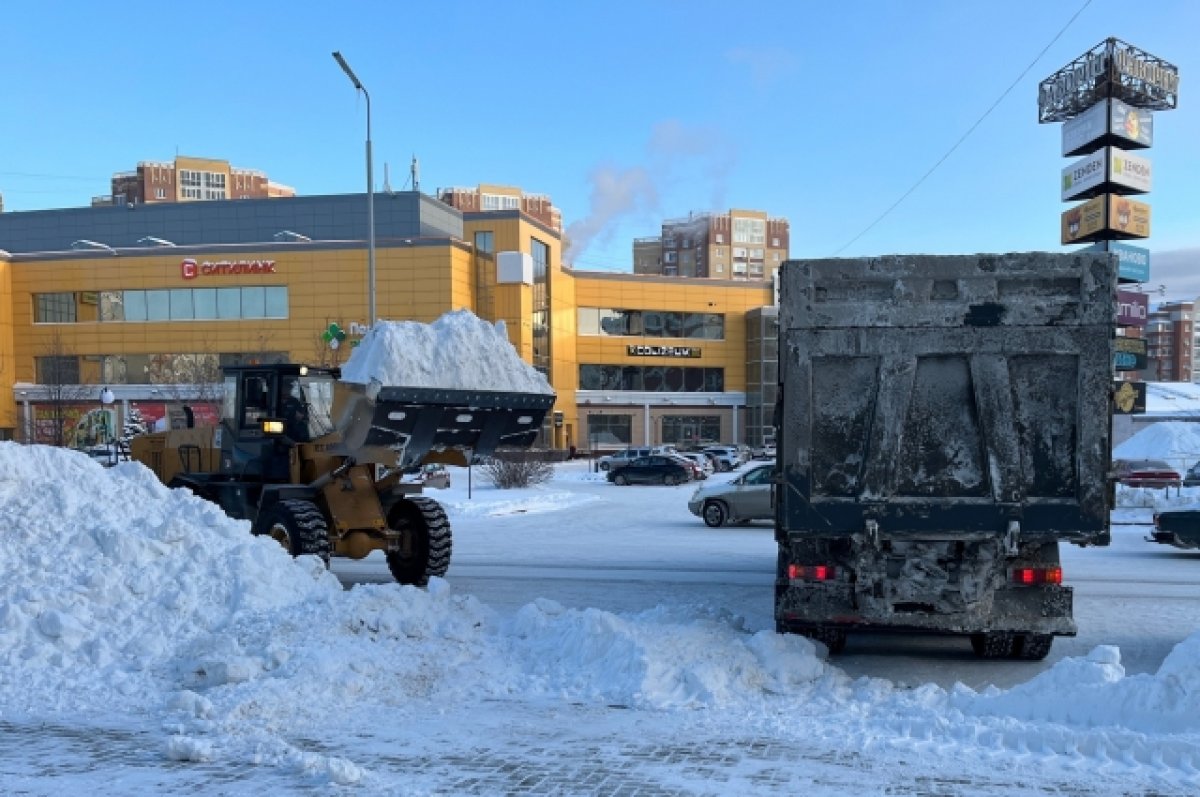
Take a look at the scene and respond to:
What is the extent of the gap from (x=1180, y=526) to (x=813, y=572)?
386 inches

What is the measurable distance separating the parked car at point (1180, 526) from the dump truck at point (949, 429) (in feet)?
27.9

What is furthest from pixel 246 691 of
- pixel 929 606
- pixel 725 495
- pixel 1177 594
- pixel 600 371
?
pixel 600 371

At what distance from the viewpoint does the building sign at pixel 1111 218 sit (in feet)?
152

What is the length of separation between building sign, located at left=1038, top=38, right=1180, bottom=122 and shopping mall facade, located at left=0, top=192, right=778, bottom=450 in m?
23.5

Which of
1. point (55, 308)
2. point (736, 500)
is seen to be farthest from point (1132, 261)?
point (55, 308)

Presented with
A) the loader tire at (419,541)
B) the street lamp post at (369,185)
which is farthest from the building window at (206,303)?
the loader tire at (419,541)

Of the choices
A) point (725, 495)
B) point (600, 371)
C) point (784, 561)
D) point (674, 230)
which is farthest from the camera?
point (674, 230)

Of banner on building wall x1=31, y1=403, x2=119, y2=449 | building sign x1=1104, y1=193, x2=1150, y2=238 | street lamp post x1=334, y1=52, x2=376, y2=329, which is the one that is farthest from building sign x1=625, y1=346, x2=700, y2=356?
street lamp post x1=334, y1=52, x2=376, y2=329

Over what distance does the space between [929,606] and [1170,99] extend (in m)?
51.5

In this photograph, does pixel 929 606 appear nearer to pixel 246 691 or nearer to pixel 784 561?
pixel 784 561

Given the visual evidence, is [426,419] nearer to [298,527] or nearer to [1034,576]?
[298,527]

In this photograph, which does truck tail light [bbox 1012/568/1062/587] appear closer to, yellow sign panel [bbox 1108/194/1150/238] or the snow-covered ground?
the snow-covered ground

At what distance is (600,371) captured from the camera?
6644cm

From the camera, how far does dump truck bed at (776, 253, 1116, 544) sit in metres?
6.68
